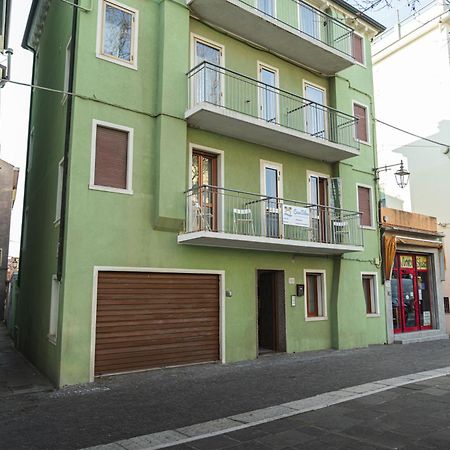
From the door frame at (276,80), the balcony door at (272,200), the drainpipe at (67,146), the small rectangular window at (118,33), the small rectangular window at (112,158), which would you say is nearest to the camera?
the drainpipe at (67,146)

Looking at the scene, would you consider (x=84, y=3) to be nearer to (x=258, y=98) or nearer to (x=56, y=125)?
(x=56, y=125)

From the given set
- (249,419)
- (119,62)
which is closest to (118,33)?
(119,62)

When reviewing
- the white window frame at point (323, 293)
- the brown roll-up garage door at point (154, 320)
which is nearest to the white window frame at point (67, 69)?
the brown roll-up garage door at point (154, 320)

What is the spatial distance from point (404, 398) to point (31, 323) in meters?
9.84

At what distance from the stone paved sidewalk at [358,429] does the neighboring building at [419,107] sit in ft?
47.5

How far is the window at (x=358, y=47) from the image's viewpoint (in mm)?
16484

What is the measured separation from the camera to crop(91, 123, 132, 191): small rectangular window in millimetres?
9859

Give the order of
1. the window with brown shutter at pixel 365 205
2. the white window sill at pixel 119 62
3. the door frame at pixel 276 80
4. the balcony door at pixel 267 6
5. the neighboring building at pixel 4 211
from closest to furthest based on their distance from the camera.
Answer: the white window sill at pixel 119 62, the door frame at pixel 276 80, the balcony door at pixel 267 6, the window with brown shutter at pixel 365 205, the neighboring building at pixel 4 211

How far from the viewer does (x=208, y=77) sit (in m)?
11.7

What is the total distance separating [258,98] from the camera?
12.7 m

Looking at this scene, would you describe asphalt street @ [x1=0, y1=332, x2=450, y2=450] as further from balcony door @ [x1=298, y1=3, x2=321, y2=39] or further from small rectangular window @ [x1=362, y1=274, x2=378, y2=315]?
balcony door @ [x1=298, y1=3, x2=321, y2=39]

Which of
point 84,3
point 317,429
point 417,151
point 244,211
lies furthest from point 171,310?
point 417,151

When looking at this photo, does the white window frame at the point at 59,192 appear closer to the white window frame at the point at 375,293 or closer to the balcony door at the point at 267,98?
the balcony door at the point at 267,98

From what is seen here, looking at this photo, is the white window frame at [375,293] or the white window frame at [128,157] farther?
the white window frame at [375,293]
